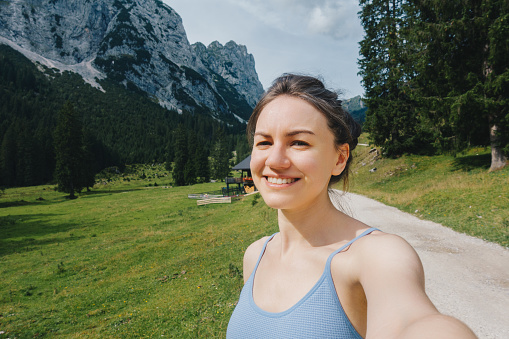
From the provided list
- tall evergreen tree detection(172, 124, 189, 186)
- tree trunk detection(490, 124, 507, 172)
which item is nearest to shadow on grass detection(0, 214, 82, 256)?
tree trunk detection(490, 124, 507, 172)

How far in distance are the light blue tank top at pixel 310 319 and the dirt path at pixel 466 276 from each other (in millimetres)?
1468

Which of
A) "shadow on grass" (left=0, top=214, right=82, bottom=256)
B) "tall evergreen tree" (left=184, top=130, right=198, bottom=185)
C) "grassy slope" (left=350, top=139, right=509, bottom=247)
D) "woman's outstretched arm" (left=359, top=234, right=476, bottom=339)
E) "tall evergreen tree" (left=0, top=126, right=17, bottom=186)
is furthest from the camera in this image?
"tall evergreen tree" (left=0, top=126, right=17, bottom=186)

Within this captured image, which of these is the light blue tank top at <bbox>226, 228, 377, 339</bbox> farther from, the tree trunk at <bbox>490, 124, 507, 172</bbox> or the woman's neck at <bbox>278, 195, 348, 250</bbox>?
the tree trunk at <bbox>490, 124, 507, 172</bbox>

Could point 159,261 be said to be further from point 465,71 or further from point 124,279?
point 465,71

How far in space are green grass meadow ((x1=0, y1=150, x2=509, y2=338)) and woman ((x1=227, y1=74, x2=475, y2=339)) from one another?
3575 millimetres

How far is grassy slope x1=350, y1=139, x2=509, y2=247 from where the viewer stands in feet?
27.3

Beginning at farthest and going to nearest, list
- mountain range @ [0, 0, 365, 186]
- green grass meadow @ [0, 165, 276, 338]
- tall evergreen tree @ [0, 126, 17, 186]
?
mountain range @ [0, 0, 365, 186] < tall evergreen tree @ [0, 126, 17, 186] < green grass meadow @ [0, 165, 276, 338]

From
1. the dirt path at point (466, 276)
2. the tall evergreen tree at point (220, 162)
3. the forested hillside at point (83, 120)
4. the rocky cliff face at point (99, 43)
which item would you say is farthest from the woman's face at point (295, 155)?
the rocky cliff face at point (99, 43)

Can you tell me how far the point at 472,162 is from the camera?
16.7m

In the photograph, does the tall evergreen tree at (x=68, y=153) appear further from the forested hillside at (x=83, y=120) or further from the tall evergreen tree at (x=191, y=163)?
the forested hillside at (x=83, y=120)

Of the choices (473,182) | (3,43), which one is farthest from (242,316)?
(3,43)

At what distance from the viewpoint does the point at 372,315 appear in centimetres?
100

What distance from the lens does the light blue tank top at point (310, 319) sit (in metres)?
1.13

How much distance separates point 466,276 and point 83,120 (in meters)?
138
